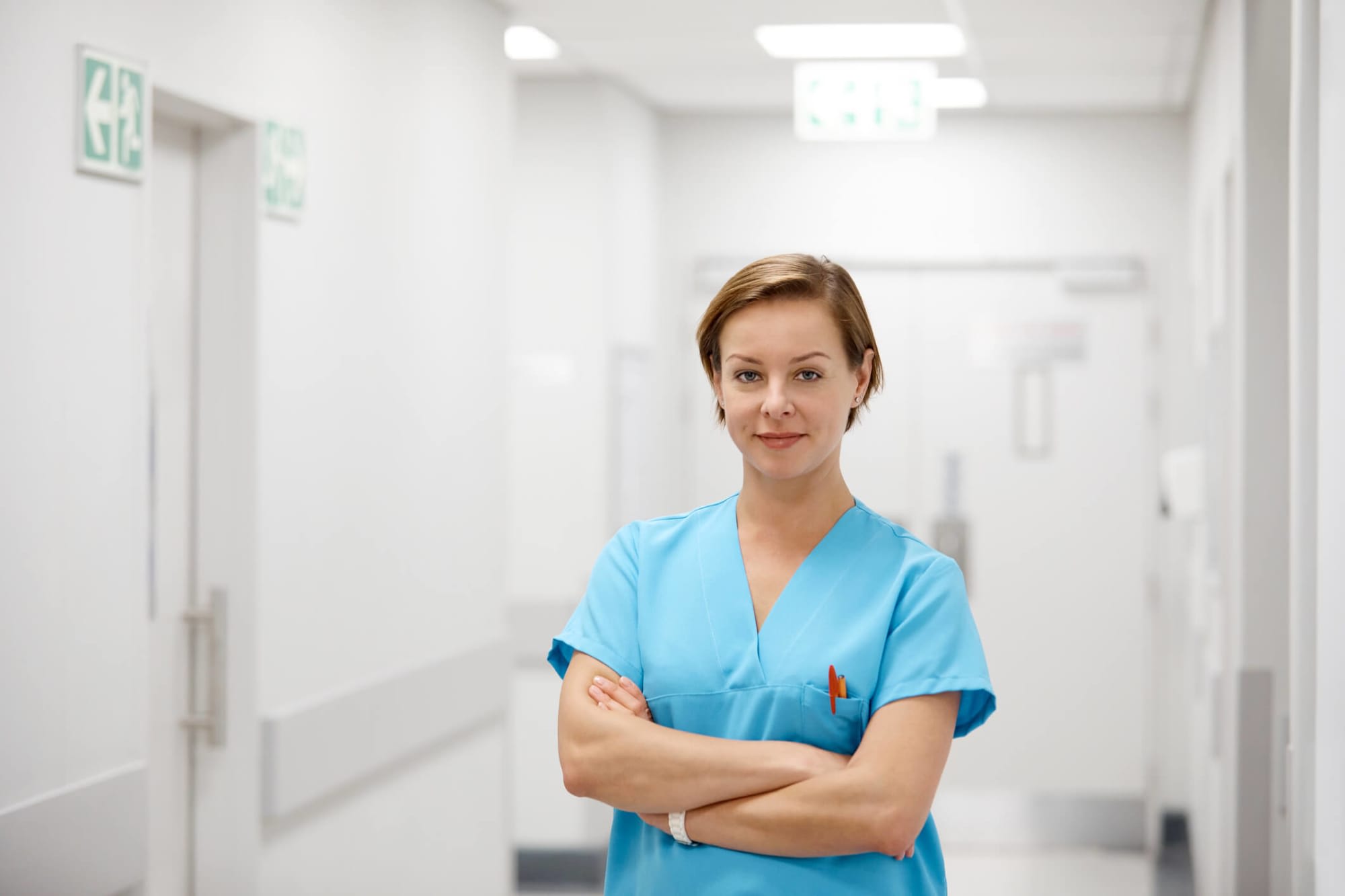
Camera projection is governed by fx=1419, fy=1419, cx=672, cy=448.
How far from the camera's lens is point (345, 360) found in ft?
10.2

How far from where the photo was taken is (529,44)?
4.45 meters

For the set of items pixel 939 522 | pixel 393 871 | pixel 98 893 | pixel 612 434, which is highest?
pixel 612 434

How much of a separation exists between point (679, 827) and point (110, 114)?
1.46 metres

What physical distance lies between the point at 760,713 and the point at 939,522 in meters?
4.17

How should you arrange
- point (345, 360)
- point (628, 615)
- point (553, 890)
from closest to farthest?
point (628, 615) < point (345, 360) < point (553, 890)

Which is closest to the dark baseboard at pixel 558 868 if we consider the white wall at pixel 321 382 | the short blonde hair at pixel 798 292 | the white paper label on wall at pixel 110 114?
the white wall at pixel 321 382

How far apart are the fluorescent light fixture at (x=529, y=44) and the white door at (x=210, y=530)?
1637mm

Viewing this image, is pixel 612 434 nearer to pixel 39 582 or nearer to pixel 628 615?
pixel 39 582

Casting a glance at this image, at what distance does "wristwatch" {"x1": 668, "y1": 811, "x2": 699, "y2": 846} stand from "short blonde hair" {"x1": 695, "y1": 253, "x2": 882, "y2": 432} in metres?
0.47

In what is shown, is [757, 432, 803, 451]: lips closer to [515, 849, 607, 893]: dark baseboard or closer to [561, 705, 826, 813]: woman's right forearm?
[561, 705, 826, 813]: woman's right forearm

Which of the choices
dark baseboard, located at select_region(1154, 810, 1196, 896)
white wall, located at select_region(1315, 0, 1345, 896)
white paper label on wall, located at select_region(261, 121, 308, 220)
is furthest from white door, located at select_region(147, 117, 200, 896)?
dark baseboard, located at select_region(1154, 810, 1196, 896)

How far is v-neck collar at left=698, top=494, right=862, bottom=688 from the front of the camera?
1.59 m

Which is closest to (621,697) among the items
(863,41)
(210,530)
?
(210,530)

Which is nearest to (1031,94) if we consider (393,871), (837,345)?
(393,871)
